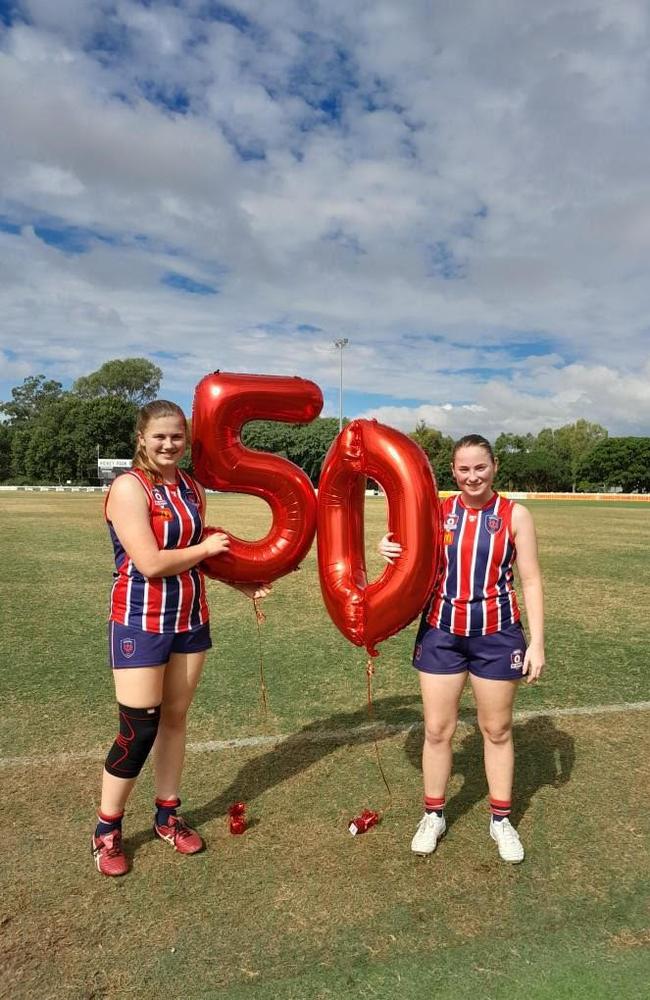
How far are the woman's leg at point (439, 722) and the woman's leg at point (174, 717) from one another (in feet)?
3.36

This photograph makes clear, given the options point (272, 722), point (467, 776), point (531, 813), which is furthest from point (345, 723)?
point (531, 813)

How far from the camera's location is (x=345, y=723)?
452 cm

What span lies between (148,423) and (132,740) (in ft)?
4.36

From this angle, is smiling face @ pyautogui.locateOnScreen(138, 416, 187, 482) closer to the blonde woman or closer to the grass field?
the blonde woman

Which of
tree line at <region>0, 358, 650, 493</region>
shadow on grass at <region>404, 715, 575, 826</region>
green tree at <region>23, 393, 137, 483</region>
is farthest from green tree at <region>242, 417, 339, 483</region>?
shadow on grass at <region>404, 715, 575, 826</region>

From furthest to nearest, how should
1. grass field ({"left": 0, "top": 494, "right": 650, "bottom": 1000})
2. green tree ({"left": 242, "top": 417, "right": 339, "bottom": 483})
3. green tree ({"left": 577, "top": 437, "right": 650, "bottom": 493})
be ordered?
1. green tree ({"left": 577, "top": 437, "right": 650, "bottom": 493})
2. green tree ({"left": 242, "top": 417, "right": 339, "bottom": 483})
3. grass field ({"left": 0, "top": 494, "right": 650, "bottom": 1000})

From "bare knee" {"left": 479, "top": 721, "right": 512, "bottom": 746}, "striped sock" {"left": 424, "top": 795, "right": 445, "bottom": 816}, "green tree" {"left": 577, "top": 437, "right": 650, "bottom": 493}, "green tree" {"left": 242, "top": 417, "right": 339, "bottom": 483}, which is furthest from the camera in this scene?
"green tree" {"left": 577, "top": 437, "right": 650, "bottom": 493}

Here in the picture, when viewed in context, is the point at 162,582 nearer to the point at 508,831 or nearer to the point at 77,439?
the point at 508,831

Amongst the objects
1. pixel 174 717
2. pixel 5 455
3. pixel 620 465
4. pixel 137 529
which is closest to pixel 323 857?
pixel 174 717

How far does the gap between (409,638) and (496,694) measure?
4.09 meters

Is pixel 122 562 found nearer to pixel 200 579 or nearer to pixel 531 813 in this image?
pixel 200 579

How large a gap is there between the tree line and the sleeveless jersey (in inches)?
2284

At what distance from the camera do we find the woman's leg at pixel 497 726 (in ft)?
9.74

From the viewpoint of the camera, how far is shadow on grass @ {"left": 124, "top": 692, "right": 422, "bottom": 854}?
340cm
